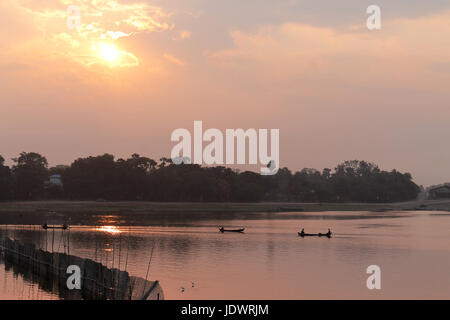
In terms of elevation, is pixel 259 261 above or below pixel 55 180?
below

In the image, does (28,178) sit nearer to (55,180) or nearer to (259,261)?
(55,180)

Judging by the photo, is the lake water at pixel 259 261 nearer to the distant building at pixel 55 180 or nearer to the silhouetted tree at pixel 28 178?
the silhouetted tree at pixel 28 178

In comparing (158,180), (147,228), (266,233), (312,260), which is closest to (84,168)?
(158,180)

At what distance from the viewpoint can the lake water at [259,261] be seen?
46219mm

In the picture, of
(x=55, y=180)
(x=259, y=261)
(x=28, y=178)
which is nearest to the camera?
(x=259, y=261)

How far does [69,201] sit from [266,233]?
281 feet

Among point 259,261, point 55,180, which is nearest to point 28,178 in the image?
point 55,180

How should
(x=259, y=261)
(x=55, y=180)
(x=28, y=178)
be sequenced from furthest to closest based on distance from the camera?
(x=55, y=180), (x=28, y=178), (x=259, y=261)

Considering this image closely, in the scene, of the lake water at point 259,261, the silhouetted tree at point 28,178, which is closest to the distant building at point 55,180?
the silhouetted tree at point 28,178

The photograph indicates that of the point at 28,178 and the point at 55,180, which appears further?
the point at 55,180

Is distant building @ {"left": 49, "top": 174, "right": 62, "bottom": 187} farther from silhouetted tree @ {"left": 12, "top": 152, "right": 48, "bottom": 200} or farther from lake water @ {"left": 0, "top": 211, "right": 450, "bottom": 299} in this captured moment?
lake water @ {"left": 0, "top": 211, "right": 450, "bottom": 299}

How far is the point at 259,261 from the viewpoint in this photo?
62812mm

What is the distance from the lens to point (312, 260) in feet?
214
